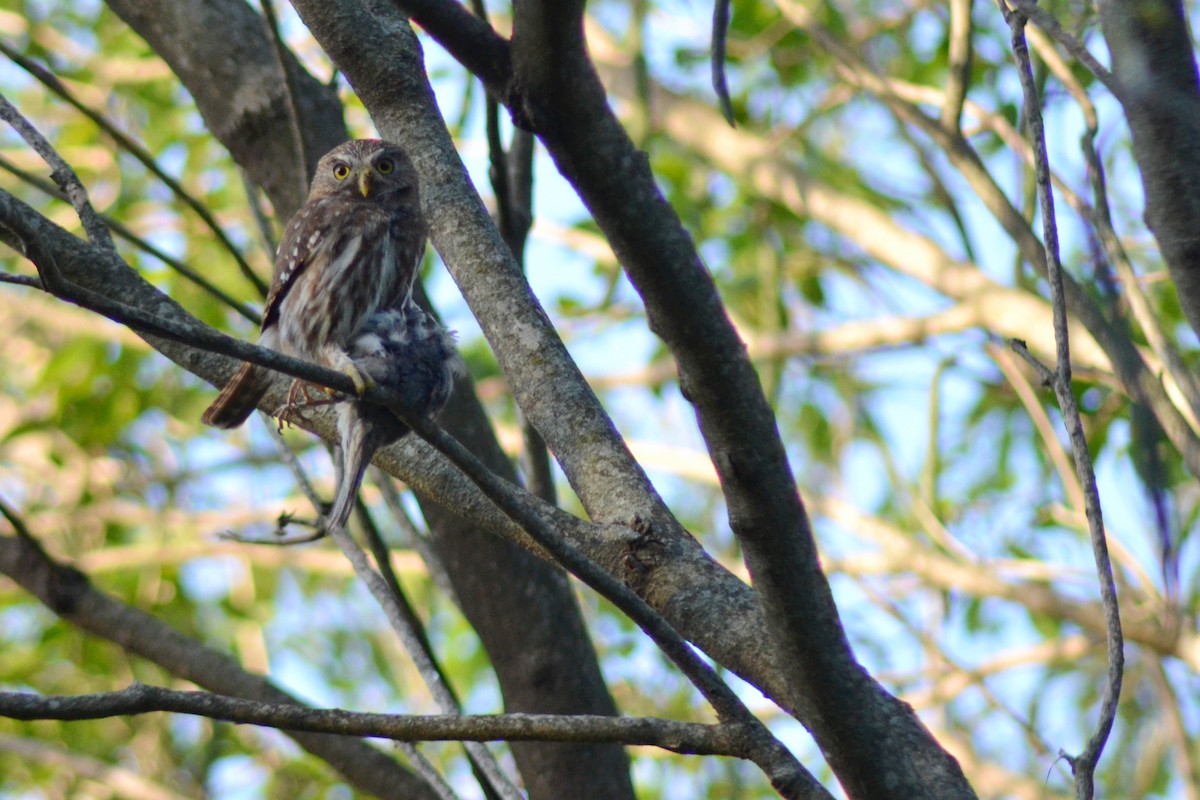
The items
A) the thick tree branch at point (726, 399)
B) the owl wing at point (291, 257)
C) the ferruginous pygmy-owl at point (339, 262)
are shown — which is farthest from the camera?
the owl wing at point (291, 257)

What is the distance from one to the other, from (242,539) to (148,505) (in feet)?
15.2

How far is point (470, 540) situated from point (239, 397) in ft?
2.74

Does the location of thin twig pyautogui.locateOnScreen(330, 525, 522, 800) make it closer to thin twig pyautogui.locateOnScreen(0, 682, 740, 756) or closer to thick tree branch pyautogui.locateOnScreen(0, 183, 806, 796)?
thick tree branch pyautogui.locateOnScreen(0, 183, 806, 796)

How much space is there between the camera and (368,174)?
13.3 ft

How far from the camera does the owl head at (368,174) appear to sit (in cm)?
401

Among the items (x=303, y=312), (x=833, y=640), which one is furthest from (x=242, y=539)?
(x=833, y=640)

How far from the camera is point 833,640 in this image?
1.82 meters

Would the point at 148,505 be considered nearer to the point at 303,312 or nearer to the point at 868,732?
the point at 303,312

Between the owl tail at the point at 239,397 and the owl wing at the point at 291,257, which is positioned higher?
the owl wing at the point at 291,257

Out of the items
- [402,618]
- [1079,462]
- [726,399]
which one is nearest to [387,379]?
[402,618]

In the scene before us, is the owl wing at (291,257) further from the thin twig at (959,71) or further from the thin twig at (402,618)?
the thin twig at (959,71)

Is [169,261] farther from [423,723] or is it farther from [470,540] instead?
[423,723]

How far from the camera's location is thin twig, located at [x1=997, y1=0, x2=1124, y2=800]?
1944 millimetres

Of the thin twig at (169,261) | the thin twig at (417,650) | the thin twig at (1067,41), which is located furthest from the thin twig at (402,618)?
the thin twig at (1067,41)
